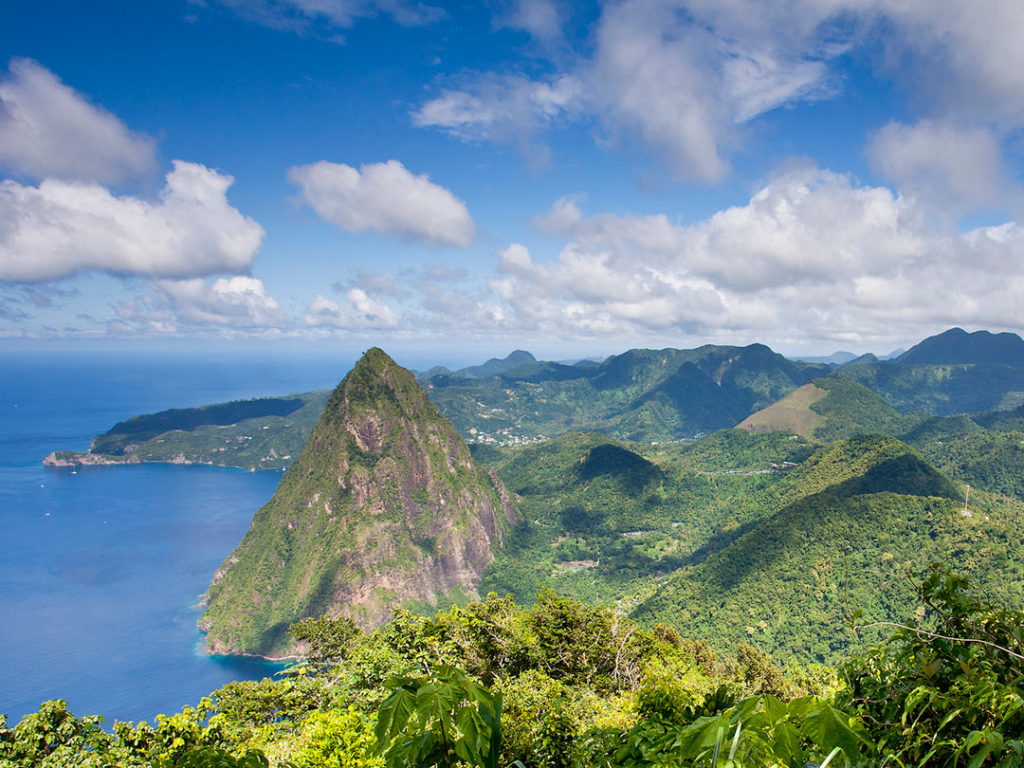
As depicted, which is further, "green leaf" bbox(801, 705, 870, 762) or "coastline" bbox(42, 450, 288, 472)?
"coastline" bbox(42, 450, 288, 472)

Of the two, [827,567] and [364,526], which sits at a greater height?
[364,526]

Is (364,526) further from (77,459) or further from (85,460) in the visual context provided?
(77,459)

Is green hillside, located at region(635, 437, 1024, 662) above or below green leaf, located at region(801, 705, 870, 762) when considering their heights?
below

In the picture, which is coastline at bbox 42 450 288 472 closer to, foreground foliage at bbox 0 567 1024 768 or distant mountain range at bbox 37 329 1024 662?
distant mountain range at bbox 37 329 1024 662

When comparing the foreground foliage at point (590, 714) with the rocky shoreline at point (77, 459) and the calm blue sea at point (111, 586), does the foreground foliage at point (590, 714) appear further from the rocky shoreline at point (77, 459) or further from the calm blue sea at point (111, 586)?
the rocky shoreline at point (77, 459)

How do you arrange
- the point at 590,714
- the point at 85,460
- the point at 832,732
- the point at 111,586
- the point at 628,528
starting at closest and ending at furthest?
the point at 832,732
the point at 590,714
the point at 111,586
the point at 628,528
the point at 85,460

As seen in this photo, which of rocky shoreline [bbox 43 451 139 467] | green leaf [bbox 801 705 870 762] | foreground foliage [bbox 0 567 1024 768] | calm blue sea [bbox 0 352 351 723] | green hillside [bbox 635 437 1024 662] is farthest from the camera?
rocky shoreline [bbox 43 451 139 467]

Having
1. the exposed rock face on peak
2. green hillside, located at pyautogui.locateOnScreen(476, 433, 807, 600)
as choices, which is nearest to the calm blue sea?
the exposed rock face on peak

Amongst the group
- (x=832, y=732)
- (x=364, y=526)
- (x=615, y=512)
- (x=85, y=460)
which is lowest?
(x=615, y=512)

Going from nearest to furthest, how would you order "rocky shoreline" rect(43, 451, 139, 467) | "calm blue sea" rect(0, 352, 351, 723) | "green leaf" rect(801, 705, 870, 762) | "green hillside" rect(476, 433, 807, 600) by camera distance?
1. "green leaf" rect(801, 705, 870, 762)
2. "calm blue sea" rect(0, 352, 351, 723)
3. "green hillside" rect(476, 433, 807, 600)
4. "rocky shoreline" rect(43, 451, 139, 467)

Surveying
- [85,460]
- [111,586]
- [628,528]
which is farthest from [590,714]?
[85,460]
